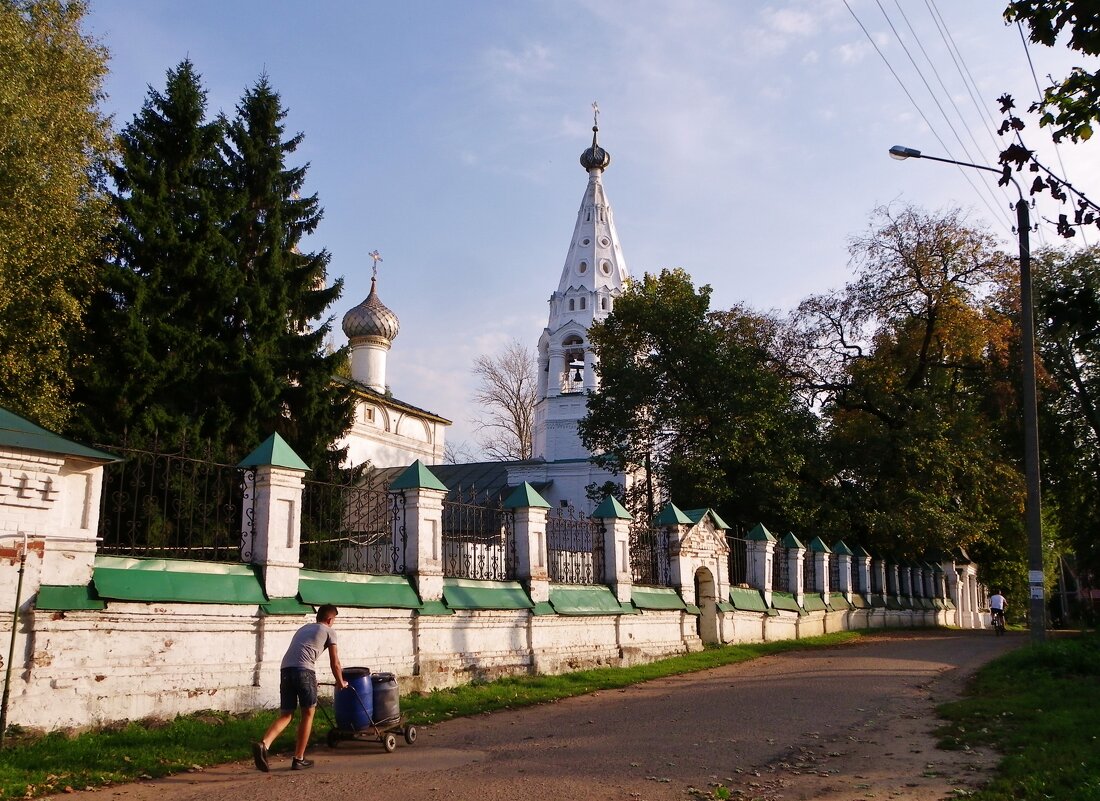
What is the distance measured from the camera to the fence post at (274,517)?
940 cm

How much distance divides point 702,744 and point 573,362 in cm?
3245

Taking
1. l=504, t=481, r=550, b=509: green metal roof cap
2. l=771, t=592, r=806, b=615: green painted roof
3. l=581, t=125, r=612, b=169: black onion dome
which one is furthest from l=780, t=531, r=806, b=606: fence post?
l=581, t=125, r=612, b=169: black onion dome

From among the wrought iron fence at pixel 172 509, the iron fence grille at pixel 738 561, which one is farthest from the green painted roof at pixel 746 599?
the wrought iron fence at pixel 172 509

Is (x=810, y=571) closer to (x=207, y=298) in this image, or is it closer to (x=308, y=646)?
(x=207, y=298)

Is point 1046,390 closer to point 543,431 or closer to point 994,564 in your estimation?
point 994,564

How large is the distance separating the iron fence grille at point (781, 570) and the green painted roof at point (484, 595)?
9.62m

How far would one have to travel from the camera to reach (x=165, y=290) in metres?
16.5

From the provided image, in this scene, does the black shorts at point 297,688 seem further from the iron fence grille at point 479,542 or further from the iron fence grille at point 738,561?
the iron fence grille at point 738,561

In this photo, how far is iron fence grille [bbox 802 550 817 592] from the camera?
2222 centimetres

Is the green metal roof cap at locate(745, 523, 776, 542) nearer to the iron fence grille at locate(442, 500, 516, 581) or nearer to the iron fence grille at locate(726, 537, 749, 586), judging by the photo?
the iron fence grille at locate(726, 537, 749, 586)

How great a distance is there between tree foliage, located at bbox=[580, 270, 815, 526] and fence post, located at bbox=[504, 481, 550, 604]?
11333 millimetres

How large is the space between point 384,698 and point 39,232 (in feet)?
36.7

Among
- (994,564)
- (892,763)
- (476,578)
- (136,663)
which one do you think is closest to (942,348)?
(994,564)

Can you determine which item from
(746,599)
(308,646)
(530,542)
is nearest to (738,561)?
(746,599)
